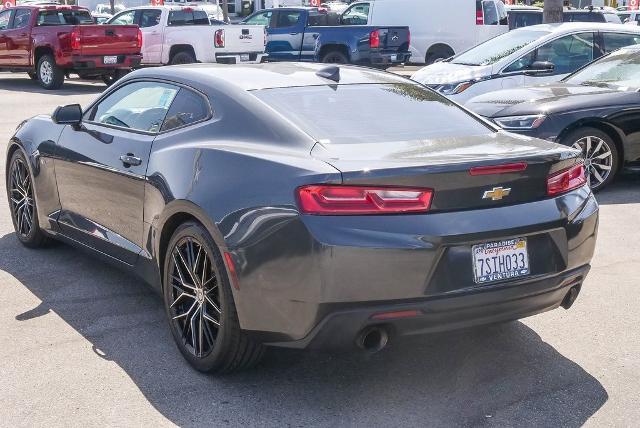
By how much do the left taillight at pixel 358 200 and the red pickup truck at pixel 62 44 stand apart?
17.2 meters

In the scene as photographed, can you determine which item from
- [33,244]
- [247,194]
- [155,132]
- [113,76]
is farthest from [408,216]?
[113,76]

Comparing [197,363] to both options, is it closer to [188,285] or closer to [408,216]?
[188,285]

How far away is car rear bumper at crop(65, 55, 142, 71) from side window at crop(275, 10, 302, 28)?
489 cm

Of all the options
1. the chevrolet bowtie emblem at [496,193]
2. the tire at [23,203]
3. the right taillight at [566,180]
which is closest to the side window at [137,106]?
the tire at [23,203]

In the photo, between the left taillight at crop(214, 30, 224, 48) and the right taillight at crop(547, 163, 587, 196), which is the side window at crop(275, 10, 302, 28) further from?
Result: the right taillight at crop(547, 163, 587, 196)

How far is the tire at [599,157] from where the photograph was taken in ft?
30.3

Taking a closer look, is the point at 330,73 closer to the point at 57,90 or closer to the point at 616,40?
the point at 616,40

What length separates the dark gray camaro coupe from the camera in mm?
3990

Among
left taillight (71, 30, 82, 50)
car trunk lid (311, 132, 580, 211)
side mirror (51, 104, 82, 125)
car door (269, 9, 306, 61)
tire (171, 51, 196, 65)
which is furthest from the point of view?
car door (269, 9, 306, 61)

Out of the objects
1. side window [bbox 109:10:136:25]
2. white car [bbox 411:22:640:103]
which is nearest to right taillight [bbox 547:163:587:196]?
white car [bbox 411:22:640:103]

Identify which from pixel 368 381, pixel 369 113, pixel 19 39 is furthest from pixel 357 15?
pixel 368 381

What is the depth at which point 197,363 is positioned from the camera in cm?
467

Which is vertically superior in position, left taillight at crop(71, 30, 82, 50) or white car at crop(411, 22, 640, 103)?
white car at crop(411, 22, 640, 103)

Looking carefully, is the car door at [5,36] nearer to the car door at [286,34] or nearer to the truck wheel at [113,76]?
the truck wheel at [113,76]
